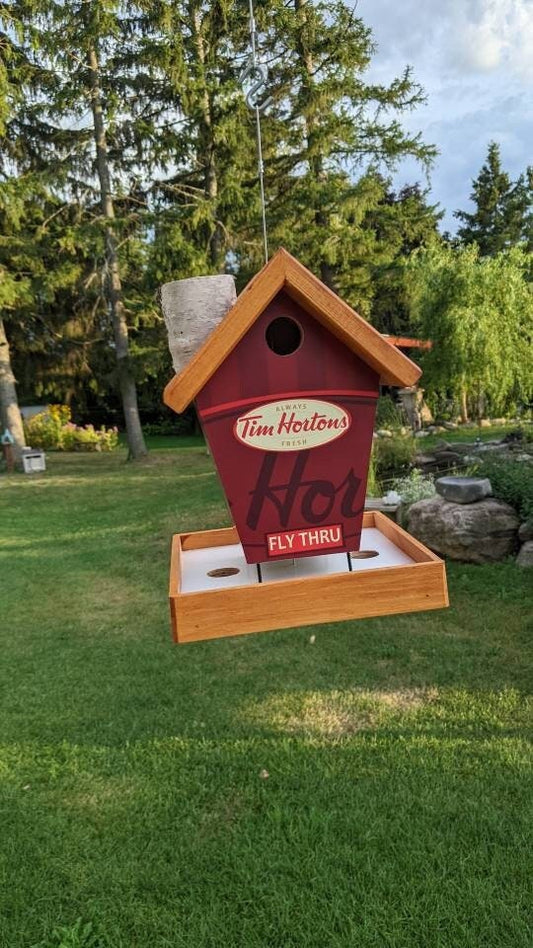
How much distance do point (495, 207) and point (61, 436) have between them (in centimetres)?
2040

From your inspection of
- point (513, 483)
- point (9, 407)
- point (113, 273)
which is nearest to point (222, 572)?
point (513, 483)

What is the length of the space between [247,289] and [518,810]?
2560 mm

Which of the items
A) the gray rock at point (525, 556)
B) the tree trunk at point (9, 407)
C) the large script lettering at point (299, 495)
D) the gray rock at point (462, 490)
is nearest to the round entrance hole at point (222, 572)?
the large script lettering at point (299, 495)

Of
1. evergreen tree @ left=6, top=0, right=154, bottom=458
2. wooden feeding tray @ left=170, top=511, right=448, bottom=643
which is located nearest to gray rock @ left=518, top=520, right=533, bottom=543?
wooden feeding tray @ left=170, top=511, right=448, bottom=643

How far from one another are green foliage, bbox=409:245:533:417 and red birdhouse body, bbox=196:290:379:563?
7825mm

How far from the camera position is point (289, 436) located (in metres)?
1.45

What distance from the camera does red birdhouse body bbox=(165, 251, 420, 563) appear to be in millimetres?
1410

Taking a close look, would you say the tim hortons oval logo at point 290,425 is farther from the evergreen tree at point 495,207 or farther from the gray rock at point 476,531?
the evergreen tree at point 495,207

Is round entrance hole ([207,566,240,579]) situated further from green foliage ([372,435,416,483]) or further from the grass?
green foliage ([372,435,416,483])

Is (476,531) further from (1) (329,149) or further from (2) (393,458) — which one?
(1) (329,149)

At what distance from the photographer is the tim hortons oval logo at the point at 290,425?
56.4 inches

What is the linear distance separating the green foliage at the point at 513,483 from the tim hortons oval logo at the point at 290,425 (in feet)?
16.1

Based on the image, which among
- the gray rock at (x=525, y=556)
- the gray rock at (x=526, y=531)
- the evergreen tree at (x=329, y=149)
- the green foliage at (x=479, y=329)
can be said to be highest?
the evergreen tree at (x=329, y=149)

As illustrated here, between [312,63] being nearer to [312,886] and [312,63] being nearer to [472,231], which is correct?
[312,886]
